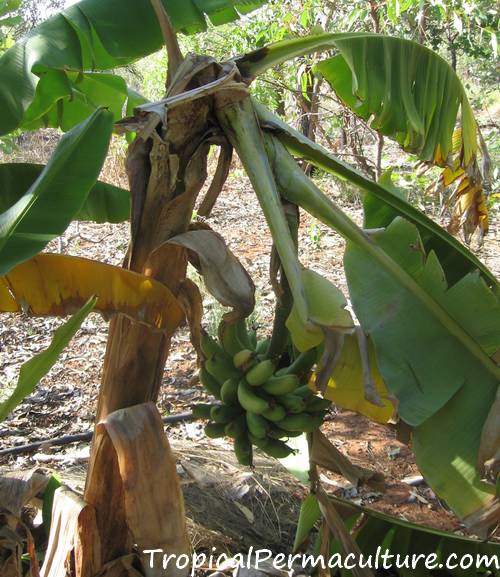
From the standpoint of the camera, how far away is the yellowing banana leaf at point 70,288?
1.14m

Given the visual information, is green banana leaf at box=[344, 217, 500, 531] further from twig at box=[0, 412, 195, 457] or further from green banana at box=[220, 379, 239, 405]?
twig at box=[0, 412, 195, 457]

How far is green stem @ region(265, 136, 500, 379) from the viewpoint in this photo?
4.04 ft

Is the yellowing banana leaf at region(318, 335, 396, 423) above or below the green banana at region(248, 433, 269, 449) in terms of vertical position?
above

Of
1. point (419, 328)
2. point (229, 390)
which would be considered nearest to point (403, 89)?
point (419, 328)

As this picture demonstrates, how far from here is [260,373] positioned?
1.21 meters

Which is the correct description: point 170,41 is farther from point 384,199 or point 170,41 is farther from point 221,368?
point 221,368

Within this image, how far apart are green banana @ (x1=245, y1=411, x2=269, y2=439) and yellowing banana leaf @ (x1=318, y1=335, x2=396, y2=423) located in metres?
0.14

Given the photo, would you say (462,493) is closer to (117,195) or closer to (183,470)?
(117,195)

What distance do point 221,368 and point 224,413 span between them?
0.10 meters

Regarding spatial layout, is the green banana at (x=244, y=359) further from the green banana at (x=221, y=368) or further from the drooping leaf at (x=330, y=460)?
the drooping leaf at (x=330, y=460)

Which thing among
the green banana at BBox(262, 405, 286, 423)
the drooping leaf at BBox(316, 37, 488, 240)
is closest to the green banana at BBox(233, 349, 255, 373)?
the green banana at BBox(262, 405, 286, 423)

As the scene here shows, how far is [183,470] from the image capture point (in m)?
2.47

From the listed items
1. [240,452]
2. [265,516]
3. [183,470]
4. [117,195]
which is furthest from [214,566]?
[117,195]

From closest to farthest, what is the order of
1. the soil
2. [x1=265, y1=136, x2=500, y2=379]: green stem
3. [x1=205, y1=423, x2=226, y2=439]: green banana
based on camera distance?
[x1=265, y1=136, x2=500, y2=379]: green stem, [x1=205, y1=423, x2=226, y2=439]: green banana, the soil
